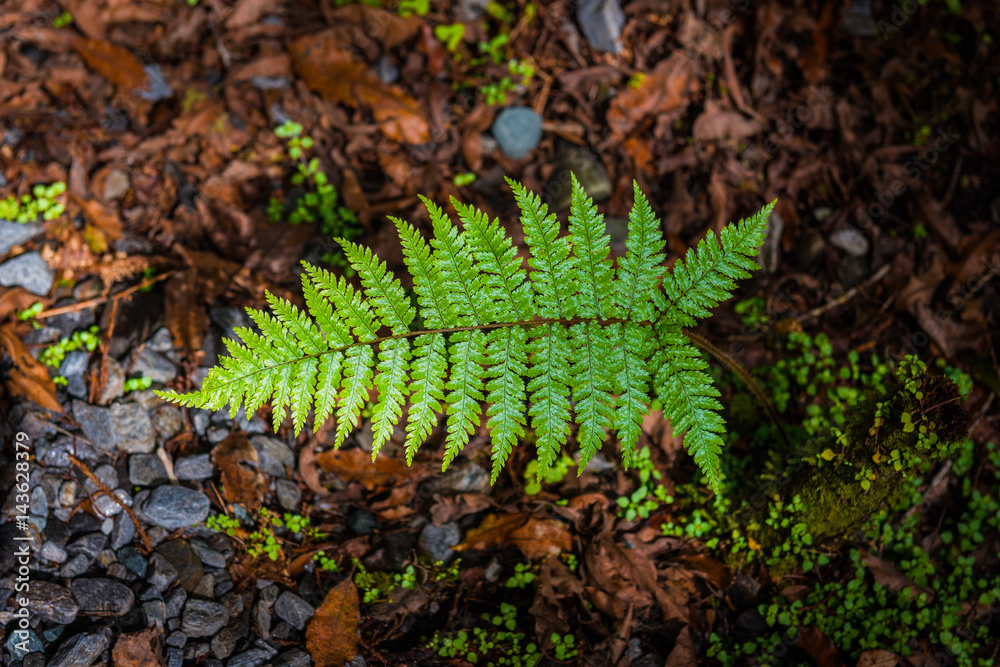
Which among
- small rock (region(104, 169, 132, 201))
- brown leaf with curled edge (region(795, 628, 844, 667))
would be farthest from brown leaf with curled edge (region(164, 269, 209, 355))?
brown leaf with curled edge (region(795, 628, 844, 667))

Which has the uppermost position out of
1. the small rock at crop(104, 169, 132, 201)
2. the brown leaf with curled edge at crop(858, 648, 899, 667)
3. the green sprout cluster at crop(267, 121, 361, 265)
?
the green sprout cluster at crop(267, 121, 361, 265)

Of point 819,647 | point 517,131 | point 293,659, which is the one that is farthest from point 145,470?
point 819,647

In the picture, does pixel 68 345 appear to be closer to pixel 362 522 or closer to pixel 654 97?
pixel 362 522

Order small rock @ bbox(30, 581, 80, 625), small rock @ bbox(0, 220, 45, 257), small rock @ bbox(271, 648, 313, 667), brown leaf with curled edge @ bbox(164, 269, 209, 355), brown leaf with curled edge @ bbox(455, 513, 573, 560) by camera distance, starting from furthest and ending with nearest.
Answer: small rock @ bbox(0, 220, 45, 257) < brown leaf with curled edge @ bbox(164, 269, 209, 355) < brown leaf with curled edge @ bbox(455, 513, 573, 560) < small rock @ bbox(271, 648, 313, 667) < small rock @ bbox(30, 581, 80, 625)

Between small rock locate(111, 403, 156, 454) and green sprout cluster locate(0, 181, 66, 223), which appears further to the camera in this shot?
green sprout cluster locate(0, 181, 66, 223)

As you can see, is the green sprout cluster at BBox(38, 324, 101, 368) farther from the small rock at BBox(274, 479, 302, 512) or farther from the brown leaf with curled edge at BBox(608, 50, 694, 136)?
the brown leaf with curled edge at BBox(608, 50, 694, 136)

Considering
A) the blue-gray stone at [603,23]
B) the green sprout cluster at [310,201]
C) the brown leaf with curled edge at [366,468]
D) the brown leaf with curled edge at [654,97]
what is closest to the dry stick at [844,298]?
the brown leaf with curled edge at [654,97]

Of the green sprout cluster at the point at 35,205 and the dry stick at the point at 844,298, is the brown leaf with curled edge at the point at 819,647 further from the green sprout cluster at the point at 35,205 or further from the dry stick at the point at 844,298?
the green sprout cluster at the point at 35,205
